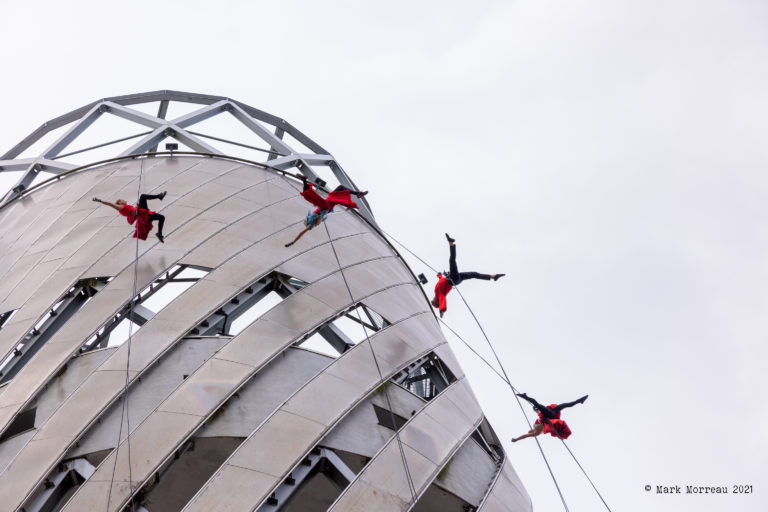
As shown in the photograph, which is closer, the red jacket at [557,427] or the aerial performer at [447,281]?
the red jacket at [557,427]

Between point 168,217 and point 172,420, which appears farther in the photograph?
point 168,217

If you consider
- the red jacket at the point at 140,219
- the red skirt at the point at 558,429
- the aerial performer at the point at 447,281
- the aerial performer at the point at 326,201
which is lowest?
the red jacket at the point at 140,219

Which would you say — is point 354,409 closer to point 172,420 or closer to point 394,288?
point 172,420

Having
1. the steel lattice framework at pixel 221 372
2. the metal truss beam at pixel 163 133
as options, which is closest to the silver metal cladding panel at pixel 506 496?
the steel lattice framework at pixel 221 372

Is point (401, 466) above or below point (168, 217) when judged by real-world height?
below

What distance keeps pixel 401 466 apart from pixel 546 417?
16.1 ft

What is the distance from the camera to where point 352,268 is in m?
22.7

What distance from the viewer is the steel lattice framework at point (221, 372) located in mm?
15859

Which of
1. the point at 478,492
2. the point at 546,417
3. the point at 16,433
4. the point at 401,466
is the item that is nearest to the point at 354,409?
the point at 401,466

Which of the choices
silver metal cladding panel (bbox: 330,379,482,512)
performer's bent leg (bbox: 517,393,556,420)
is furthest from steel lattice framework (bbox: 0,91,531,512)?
performer's bent leg (bbox: 517,393,556,420)

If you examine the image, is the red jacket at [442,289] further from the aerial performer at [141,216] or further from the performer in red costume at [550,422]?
the aerial performer at [141,216]

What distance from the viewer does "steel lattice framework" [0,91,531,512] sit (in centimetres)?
1586

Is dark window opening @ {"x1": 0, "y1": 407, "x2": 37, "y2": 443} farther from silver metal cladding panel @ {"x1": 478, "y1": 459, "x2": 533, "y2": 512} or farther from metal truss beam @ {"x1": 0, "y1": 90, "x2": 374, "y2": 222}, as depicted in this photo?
metal truss beam @ {"x1": 0, "y1": 90, "x2": 374, "y2": 222}

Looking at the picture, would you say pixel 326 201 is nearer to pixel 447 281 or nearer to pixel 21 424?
pixel 447 281
